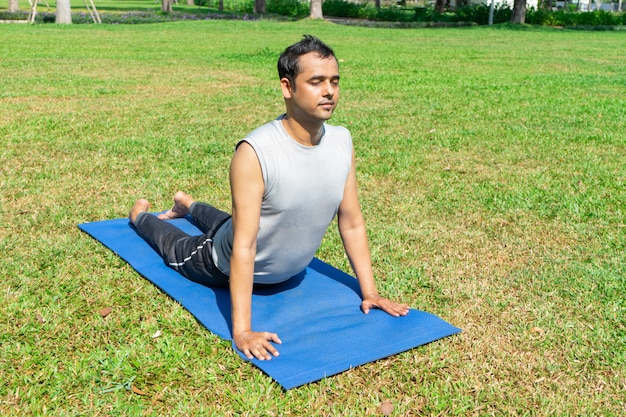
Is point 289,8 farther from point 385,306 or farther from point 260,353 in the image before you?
point 260,353

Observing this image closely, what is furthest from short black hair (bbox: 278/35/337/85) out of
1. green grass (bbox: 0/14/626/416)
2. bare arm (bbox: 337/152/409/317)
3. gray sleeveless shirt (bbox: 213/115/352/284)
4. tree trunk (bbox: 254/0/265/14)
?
tree trunk (bbox: 254/0/265/14)

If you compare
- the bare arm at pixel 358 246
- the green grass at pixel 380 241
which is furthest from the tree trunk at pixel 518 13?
the bare arm at pixel 358 246

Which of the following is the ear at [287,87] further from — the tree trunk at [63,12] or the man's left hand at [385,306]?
the tree trunk at [63,12]

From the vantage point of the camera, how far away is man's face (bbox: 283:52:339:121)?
10.9 feet

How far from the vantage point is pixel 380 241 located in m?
5.26

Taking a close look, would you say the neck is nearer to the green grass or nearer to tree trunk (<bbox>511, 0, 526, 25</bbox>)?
the green grass

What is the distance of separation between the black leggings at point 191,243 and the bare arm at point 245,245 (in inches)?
23.1

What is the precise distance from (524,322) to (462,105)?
791 centimetres

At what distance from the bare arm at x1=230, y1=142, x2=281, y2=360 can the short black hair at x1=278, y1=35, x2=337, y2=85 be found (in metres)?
0.41

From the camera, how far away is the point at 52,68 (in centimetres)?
1493

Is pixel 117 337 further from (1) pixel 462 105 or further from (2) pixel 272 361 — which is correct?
(1) pixel 462 105

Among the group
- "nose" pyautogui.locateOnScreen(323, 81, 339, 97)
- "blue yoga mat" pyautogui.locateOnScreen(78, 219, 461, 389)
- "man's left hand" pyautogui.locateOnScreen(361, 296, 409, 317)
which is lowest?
"blue yoga mat" pyautogui.locateOnScreen(78, 219, 461, 389)

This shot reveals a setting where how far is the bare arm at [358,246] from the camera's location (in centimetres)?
391

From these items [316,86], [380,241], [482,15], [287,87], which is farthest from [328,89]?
[482,15]
